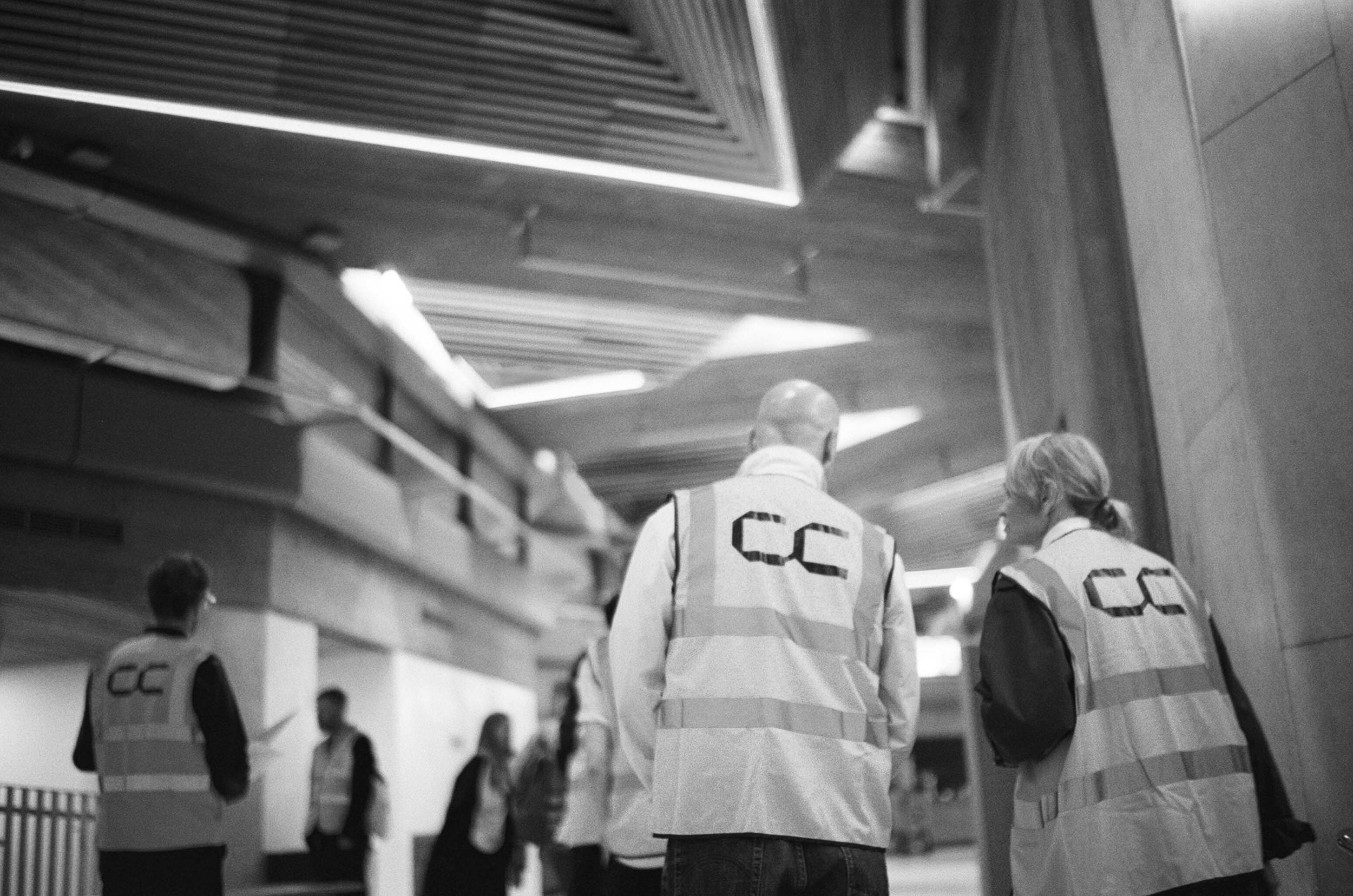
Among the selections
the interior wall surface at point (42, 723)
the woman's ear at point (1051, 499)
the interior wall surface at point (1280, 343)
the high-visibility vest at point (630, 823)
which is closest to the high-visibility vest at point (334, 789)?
the interior wall surface at point (42, 723)

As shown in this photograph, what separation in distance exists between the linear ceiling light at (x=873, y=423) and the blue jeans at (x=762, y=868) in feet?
30.5

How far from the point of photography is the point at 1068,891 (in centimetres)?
228

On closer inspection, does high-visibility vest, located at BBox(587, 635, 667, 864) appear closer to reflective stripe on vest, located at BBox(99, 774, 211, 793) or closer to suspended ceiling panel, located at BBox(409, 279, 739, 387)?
reflective stripe on vest, located at BBox(99, 774, 211, 793)

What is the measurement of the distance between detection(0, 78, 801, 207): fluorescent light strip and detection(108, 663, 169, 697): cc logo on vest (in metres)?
3.18

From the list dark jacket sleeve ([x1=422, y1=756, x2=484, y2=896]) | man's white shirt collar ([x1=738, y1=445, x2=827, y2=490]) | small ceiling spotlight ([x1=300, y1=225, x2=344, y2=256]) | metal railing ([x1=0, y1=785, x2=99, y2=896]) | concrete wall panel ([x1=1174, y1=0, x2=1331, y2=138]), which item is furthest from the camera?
small ceiling spotlight ([x1=300, y1=225, x2=344, y2=256])

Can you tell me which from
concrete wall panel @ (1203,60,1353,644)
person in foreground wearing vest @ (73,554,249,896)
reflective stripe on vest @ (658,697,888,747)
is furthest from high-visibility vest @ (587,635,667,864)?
concrete wall panel @ (1203,60,1353,644)

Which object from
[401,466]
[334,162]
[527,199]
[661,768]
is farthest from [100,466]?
[661,768]

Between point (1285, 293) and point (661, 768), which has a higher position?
point (1285, 293)

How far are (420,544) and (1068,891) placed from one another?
9.17 m

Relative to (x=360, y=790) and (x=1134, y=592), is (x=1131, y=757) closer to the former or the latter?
(x=1134, y=592)

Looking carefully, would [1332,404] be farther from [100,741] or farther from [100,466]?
[100,466]

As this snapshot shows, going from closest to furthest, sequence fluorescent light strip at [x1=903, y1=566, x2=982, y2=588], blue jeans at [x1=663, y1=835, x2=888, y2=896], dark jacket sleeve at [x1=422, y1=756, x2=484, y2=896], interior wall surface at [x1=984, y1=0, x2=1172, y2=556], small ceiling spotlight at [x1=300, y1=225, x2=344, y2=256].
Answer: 1. blue jeans at [x1=663, y1=835, x2=888, y2=896]
2. interior wall surface at [x1=984, y1=0, x2=1172, y2=556]
3. dark jacket sleeve at [x1=422, y1=756, x2=484, y2=896]
4. small ceiling spotlight at [x1=300, y1=225, x2=344, y2=256]
5. fluorescent light strip at [x1=903, y1=566, x2=982, y2=588]

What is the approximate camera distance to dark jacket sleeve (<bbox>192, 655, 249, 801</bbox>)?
11.6 ft

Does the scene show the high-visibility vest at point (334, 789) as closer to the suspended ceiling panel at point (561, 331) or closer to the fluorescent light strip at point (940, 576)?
the suspended ceiling panel at point (561, 331)
